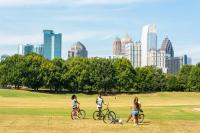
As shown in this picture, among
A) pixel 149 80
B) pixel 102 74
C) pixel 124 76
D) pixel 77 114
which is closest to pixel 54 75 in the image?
pixel 102 74

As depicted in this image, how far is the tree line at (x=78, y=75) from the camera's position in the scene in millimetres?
142500

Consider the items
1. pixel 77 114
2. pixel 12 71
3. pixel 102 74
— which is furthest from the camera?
pixel 102 74

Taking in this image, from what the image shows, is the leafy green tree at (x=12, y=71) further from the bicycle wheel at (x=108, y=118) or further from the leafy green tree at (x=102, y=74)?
the bicycle wheel at (x=108, y=118)

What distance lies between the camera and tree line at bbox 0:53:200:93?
142 meters

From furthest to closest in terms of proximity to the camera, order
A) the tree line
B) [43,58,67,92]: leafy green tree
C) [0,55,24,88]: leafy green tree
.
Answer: the tree line, [0,55,24,88]: leafy green tree, [43,58,67,92]: leafy green tree

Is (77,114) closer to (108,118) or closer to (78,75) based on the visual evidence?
(108,118)

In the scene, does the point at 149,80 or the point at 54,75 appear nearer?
the point at 54,75

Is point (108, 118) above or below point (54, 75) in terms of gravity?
below

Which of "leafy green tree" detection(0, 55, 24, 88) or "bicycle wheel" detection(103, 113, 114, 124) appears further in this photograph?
"leafy green tree" detection(0, 55, 24, 88)

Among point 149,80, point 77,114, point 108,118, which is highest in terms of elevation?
point 149,80

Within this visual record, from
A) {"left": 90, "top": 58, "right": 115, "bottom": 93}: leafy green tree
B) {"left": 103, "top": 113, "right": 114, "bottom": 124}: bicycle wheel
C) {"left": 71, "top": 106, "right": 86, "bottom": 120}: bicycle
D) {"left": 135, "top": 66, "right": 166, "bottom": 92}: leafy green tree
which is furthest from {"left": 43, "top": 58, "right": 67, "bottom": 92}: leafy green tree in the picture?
{"left": 103, "top": 113, "right": 114, "bottom": 124}: bicycle wheel

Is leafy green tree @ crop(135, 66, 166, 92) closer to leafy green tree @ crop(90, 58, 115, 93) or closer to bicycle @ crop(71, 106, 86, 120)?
leafy green tree @ crop(90, 58, 115, 93)

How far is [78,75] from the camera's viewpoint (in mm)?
145125

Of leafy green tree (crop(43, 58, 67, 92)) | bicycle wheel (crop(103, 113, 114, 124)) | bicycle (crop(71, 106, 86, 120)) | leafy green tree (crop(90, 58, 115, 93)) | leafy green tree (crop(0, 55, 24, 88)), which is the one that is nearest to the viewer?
bicycle wheel (crop(103, 113, 114, 124))
